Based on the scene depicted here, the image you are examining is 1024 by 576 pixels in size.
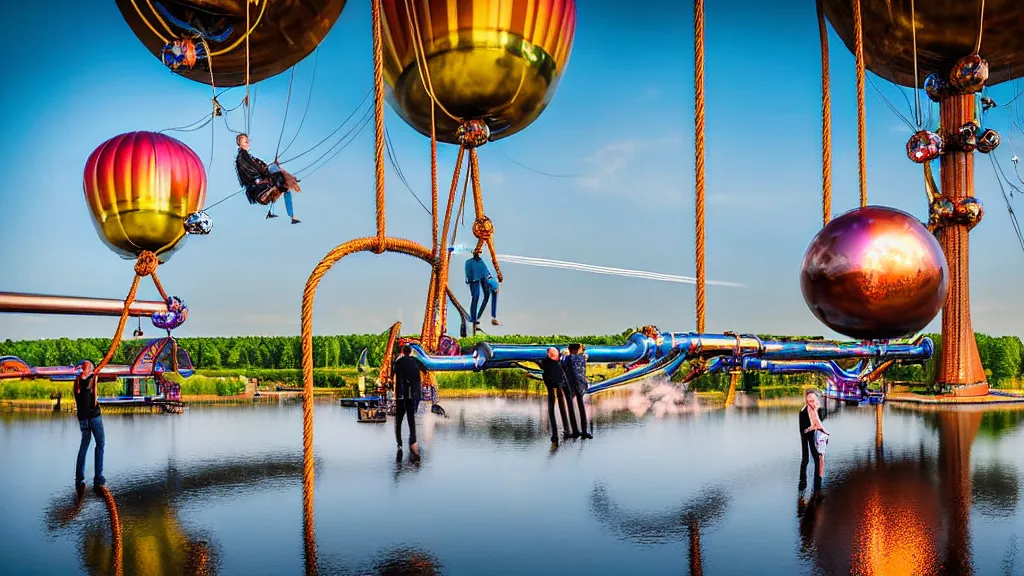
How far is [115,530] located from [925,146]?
816cm

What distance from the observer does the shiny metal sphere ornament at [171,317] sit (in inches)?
1005

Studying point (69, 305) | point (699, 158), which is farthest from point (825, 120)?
point (69, 305)

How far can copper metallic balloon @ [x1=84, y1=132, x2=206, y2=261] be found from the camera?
1509 centimetres

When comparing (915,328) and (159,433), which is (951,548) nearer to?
(915,328)

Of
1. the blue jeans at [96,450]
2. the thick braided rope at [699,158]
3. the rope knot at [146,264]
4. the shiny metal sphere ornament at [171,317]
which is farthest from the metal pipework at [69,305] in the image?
the thick braided rope at [699,158]

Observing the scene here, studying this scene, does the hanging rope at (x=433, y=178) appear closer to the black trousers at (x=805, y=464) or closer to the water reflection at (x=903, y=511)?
the water reflection at (x=903, y=511)

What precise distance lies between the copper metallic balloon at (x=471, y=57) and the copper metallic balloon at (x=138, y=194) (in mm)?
9859

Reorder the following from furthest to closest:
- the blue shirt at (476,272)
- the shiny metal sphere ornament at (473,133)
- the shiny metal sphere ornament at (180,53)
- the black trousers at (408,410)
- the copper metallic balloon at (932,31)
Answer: the black trousers at (408,410), the blue shirt at (476,272), the shiny metal sphere ornament at (473,133), the copper metallic balloon at (932,31), the shiny metal sphere ornament at (180,53)

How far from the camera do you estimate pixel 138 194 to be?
607 inches

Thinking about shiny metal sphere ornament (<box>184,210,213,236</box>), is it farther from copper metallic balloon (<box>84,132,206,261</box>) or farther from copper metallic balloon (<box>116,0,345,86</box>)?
copper metallic balloon (<box>116,0,345,86</box>)

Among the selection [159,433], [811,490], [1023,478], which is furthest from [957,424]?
[159,433]

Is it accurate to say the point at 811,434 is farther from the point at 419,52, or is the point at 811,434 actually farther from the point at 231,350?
the point at 231,350

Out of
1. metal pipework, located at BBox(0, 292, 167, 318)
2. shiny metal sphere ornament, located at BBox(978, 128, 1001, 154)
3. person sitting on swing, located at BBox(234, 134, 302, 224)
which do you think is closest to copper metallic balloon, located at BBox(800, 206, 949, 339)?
person sitting on swing, located at BBox(234, 134, 302, 224)

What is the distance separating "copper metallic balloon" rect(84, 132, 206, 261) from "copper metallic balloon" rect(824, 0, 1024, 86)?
12950 mm
